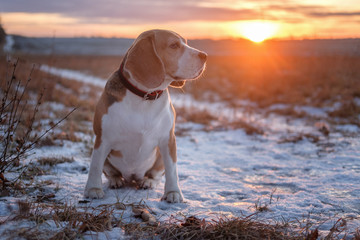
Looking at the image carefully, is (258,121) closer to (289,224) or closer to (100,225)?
(289,224)

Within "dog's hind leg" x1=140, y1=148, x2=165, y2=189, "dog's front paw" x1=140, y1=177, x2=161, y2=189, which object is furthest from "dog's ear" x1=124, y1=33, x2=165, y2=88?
"dog's front paw" x1=140, y1=177, x2=161, y2=189

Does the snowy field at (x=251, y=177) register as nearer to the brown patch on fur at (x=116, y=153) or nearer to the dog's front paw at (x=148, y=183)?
the dog's front paw at (x=148, y=183)

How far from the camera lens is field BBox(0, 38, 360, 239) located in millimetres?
2516

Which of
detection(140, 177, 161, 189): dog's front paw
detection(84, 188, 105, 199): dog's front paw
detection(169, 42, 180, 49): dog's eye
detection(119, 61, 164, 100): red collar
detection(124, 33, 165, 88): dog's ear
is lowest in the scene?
detection(84, 188, 105, 199): dog's front paw

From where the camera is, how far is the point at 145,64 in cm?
322

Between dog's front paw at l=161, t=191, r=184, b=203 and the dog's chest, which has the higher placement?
the dog's chest

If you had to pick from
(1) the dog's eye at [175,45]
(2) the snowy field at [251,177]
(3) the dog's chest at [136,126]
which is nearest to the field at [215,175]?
(2) the snowy field at [251,177]

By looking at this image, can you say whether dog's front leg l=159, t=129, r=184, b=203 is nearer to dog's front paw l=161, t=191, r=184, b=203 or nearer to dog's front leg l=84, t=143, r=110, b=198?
dog's front paw l=161, t=191, r=184, b=203

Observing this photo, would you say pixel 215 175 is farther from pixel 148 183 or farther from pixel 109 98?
pixel 109 98

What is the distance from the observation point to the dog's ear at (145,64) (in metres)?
3.21

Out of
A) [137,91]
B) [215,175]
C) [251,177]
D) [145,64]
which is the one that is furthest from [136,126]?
[251,177]

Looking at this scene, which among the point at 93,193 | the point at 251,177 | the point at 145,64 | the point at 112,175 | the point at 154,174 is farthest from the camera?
the point at 251,177

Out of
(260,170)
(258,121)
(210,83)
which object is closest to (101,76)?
(210,83)

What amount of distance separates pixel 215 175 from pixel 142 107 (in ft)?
5.91
